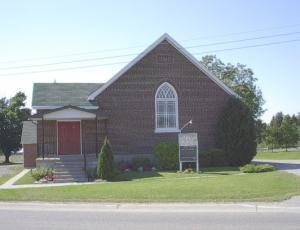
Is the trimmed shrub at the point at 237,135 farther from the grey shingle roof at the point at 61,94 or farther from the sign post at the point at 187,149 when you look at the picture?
the grey shingle roof at the point at 61,94

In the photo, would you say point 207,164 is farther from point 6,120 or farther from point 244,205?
point 6,120

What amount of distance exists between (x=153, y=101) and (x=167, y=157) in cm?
410

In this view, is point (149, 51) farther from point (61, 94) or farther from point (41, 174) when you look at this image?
point (41, 174)

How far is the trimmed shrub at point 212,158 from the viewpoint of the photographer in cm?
3181

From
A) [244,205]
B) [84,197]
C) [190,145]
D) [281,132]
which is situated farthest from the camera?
[281,132]

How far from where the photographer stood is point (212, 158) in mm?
32094

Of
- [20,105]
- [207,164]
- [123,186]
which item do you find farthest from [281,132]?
[123,186]

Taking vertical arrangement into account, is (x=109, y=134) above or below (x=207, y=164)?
above

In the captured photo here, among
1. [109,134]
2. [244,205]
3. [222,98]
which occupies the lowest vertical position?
[244,205]

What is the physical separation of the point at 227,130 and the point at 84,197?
17.0m

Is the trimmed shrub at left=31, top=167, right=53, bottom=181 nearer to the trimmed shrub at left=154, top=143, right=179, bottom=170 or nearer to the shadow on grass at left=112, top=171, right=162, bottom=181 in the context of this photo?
the shadow on grass at left=112, top=171, right=162, bottom=181

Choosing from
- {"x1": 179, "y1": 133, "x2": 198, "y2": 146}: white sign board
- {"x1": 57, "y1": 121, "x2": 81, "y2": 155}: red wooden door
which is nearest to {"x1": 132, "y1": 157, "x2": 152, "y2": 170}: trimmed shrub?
{"x1": 179, "y1": 133, "x2": 198, "y2": 146}: white sign board

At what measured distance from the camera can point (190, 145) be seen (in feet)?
95.3

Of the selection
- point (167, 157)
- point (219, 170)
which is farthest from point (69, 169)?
point (219, 170)
